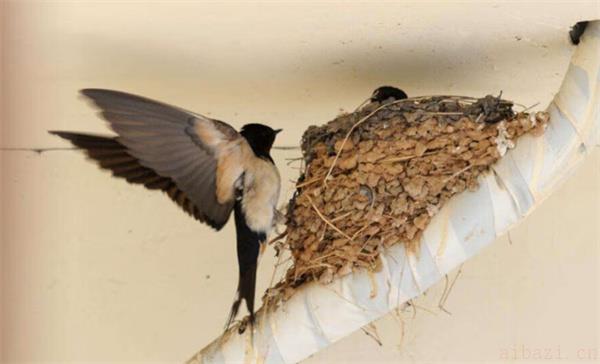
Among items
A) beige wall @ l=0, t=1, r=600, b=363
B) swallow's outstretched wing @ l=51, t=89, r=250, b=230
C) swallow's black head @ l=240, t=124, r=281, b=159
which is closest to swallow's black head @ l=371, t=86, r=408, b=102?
beige wall @ l=0, t=1, r=600, b=363

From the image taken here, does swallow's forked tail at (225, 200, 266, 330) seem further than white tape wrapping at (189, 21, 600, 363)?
Yes

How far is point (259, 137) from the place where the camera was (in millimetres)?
2367

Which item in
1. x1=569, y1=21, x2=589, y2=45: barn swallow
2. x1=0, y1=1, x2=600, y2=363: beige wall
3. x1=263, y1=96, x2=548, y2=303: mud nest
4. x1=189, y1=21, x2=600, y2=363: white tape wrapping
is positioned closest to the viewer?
x1=189, y1=21, x2=600, y2=363: white tape wrapping

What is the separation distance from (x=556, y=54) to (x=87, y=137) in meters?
1.17

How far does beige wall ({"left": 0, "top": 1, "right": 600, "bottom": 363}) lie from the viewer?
2426mm

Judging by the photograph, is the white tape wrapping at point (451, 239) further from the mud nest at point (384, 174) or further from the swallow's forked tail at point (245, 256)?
the swallow's forked tail at point (245, 256)

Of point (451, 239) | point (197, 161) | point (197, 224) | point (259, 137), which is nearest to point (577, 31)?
point (451, 239)

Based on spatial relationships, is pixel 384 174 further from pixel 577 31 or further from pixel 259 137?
pixel 577 31

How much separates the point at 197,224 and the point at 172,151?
2.10 feet

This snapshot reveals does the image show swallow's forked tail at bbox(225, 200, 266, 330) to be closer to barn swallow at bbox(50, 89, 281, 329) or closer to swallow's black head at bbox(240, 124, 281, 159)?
barn swallow at bbox(50, 89, 281, 329)

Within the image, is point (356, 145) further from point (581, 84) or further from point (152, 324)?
point (152, 324)

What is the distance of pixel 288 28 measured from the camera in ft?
7.77

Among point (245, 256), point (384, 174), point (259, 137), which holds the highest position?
point (259, 137)

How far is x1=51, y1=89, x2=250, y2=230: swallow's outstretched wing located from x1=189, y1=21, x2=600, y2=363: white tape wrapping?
0.32m
